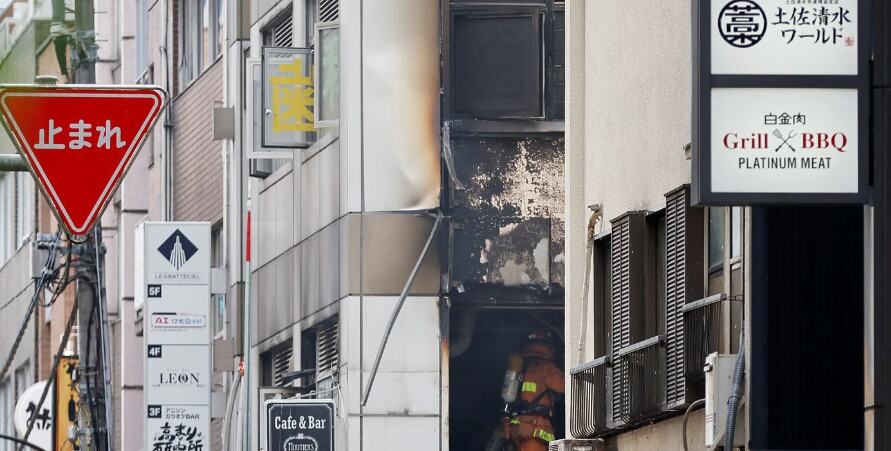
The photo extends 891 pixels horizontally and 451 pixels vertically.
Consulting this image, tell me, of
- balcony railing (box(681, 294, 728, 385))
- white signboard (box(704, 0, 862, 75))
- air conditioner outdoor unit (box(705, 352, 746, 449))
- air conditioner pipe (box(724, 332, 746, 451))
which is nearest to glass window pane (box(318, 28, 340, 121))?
balcony railing (box(681, 294, 728, 385))

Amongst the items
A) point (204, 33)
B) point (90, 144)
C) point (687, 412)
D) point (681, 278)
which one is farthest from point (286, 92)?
point (90, 144)

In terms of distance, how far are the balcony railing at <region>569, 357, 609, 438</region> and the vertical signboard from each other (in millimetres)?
12728

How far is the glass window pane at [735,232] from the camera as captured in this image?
1291cm

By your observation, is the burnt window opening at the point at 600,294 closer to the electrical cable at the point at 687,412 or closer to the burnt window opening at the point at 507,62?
the electrical cable at the point at 687,412

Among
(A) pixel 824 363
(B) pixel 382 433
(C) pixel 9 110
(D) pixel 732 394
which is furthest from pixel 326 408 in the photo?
(C) pixel 9 110

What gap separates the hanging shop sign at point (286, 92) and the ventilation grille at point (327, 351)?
9.09ft

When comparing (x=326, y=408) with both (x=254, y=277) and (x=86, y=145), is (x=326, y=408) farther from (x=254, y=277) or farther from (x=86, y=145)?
(x=86, y=145)

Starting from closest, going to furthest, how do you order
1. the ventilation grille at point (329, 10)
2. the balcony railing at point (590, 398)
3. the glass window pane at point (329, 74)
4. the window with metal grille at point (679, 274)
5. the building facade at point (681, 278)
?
the building facade at point (681, 278) → the window with metal grille at point (679, 274) → the balcony railing at point (590, 398) → the glass window pane at point (329, 74) → the ventilation grille at point (329, 10)

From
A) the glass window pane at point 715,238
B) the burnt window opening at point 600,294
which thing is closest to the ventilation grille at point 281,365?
the burnt window opening at point 600,294

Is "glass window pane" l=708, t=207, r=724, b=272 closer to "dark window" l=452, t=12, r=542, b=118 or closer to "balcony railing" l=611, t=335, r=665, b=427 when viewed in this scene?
"balcony railing" l=611, t=335, r=665, b=427

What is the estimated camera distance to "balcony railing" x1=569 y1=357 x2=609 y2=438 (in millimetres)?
16375

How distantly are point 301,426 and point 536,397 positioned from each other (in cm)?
328

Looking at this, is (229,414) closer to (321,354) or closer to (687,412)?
(321,354)

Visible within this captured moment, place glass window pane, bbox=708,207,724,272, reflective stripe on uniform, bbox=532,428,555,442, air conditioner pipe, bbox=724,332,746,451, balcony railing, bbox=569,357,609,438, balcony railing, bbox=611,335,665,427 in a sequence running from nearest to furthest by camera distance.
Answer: air conditioner pipe, bbox=724,332,746,451, glass window pane, bbox=708,207,724,272, balcony railing, bbox=611,335,665,427, balcony railing, bbox=569,357,609,438, reflective stripe on uniform, bbox=532,428,555,442
